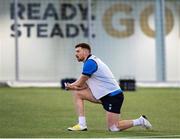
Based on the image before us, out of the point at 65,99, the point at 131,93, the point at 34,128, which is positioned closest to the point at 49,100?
the point at 65,99

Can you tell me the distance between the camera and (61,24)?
28.6 metres

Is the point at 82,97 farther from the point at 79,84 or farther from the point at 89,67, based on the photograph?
the point at 89,67

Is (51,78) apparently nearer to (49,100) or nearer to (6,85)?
(6,85)

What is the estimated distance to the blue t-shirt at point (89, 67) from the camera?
12.7 metres

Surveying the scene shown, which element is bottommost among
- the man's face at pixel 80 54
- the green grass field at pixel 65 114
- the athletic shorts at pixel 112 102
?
the green grass field at pixel 65 114

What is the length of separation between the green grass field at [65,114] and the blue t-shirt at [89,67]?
973 millimetres

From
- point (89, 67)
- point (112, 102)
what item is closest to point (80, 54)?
point (89, 67)

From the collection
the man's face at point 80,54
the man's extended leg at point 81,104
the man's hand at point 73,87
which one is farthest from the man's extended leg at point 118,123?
the man's face at point 80,54

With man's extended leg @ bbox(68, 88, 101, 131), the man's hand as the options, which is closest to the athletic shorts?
man's extended leg @ bbox(68, 88, 101, 131)

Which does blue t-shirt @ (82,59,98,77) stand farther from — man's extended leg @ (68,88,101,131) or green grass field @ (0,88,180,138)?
green grass field @ (0,88,180,138)

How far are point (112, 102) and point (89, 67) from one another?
0.69 meters

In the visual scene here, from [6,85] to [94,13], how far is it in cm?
439

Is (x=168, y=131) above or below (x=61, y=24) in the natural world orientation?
below

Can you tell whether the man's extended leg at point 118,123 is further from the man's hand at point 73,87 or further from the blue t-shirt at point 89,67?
the blue t-shirt at point 89,67
